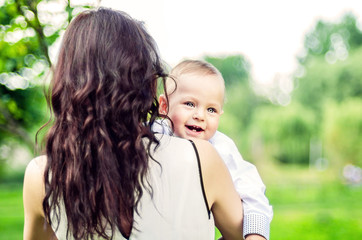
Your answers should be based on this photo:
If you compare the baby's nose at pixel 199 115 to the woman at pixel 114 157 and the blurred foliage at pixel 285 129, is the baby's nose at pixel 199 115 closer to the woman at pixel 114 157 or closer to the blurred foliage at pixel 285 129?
the woman at pixel 114 157

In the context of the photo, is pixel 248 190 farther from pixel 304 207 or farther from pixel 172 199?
pixel 304 207

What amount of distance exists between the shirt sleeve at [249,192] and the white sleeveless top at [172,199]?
19cm

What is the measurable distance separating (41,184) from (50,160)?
0.20 feet

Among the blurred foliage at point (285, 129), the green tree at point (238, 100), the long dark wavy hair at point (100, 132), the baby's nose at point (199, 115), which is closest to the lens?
the long dark wavy hair at point (100, 132)

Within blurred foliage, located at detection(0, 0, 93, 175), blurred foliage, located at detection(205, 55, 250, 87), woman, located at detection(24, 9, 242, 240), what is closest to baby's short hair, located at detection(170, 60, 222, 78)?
woman, located at detection(24, 9, 242, 240)

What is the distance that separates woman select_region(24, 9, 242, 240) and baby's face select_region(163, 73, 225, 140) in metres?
0.38

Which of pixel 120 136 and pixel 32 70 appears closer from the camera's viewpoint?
pixel 120 136

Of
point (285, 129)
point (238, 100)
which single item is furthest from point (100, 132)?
point (238, 100)

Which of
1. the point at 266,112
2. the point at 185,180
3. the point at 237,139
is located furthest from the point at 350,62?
the point at 185,180

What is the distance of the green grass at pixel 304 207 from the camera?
9.23 meters

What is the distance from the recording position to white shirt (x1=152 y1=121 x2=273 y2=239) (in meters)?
1.25

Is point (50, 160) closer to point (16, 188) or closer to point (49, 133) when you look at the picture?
point (49, 133)

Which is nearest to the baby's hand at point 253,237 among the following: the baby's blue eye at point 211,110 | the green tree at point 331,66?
the baby's blue eye at point 211,110

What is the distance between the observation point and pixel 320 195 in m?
15.1
